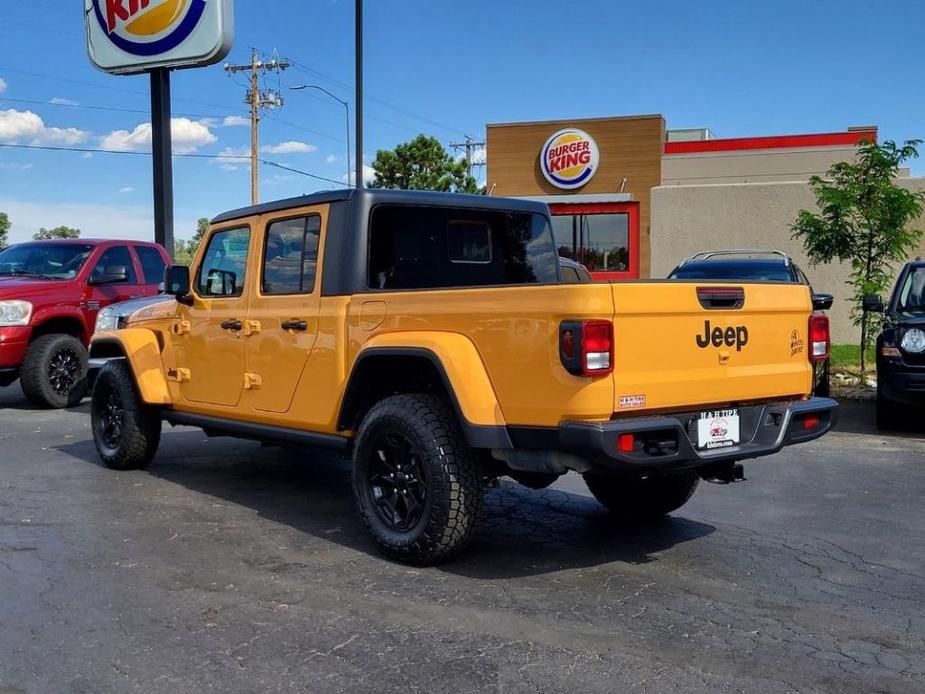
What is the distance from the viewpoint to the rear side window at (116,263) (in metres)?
11.1

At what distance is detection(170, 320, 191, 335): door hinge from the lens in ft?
20.8

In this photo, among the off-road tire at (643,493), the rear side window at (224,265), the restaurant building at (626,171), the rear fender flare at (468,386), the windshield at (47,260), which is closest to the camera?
the rear fender flare at (468,386)

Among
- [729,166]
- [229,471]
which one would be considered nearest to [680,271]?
[229,471]

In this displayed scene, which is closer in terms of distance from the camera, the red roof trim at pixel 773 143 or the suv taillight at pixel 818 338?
the suv taillight at pixel 818 338

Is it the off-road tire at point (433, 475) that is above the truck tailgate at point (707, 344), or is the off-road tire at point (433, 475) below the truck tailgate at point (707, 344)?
below

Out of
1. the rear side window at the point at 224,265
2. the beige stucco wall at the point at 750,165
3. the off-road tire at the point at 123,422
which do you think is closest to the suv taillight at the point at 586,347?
the rear side window at the point at 224,265

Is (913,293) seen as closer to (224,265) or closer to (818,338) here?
(818,338)

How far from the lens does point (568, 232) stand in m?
24.1

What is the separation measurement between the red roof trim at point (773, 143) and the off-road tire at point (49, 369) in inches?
653

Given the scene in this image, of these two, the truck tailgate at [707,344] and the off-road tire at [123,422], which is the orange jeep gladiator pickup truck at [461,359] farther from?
the off-road tire at [123,422]

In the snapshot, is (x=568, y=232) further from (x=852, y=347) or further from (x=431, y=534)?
(x=431, y=534)

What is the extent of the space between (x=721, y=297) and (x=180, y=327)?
3.73 metres

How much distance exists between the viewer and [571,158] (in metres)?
23.7

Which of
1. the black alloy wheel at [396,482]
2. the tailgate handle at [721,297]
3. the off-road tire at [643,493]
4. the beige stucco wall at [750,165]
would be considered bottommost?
the off-road tire at [643,493]
